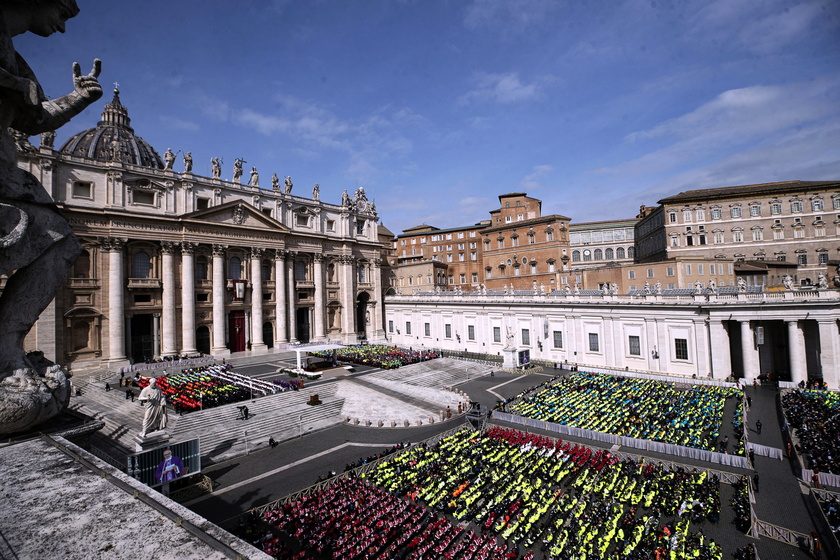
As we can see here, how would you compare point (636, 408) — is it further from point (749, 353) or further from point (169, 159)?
point (169, 159)

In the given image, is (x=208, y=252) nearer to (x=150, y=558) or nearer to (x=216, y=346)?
(x=216, y=346)

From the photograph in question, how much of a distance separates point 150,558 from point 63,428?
5.80 meters

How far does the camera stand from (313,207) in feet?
187

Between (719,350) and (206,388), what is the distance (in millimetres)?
38298

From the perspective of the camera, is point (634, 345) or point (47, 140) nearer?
point (47, 140)

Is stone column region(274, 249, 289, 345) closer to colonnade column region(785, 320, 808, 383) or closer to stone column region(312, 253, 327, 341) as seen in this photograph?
stone column region(312, 253, 327, 341)

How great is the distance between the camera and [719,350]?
33.4 m

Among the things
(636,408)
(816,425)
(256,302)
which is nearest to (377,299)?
(256,302)

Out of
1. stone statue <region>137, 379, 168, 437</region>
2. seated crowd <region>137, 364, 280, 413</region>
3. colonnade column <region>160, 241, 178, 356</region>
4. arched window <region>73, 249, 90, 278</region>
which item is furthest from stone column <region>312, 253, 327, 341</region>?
stone statue <region>137, 379, 168, 437</region>

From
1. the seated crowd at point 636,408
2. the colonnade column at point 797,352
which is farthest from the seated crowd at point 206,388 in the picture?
the colonnade column at point 797,352

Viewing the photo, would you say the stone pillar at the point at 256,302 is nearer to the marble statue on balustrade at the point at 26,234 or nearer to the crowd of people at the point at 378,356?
the crowd of people at the point at 378,356

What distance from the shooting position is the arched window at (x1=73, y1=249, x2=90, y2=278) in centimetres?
3791

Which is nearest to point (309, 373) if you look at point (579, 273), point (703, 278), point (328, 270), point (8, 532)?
point (328, 270)

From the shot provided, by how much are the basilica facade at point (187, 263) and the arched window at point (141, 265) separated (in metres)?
0.10
